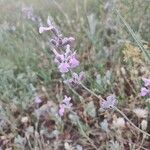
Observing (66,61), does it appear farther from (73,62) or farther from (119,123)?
(119,123)

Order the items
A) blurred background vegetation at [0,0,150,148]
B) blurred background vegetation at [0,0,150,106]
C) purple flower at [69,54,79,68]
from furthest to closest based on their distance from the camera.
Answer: blurred background vegetation at [0,0,150,106] < blurred background vegetation at [0,0,150,148] < purple flower at [69,54,79,68]

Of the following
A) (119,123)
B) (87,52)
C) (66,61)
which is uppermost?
(87,52)

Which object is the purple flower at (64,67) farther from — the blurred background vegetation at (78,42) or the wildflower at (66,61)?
the blurred background vegetation at (78,42)

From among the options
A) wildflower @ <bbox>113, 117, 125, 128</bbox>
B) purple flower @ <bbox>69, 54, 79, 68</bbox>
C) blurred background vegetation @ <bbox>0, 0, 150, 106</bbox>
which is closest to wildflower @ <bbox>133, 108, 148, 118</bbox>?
wildflower @ <bbox>113, 117, 125, 128</bbox>

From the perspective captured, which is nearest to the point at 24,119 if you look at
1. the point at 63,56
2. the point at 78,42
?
the point at 78,42

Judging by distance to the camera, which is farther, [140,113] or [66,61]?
[140,113]

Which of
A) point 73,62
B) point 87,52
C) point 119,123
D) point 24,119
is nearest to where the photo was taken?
point 73,62

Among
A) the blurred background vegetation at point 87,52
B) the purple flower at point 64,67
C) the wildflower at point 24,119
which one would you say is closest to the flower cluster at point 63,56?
the purple flower at point 64,67

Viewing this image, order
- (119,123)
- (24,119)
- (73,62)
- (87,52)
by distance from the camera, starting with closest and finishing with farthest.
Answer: (73,62) < (119,123) < (24,119) < (87,52)

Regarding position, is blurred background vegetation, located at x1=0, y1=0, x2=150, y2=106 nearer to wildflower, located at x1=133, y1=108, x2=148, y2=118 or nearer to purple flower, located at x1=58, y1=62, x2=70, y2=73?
wildflower, located at x1=133, y1=108, x2=148, y2=118

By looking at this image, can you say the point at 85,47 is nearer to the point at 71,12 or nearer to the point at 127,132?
the point at 71,12

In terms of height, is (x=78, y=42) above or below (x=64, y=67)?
above
